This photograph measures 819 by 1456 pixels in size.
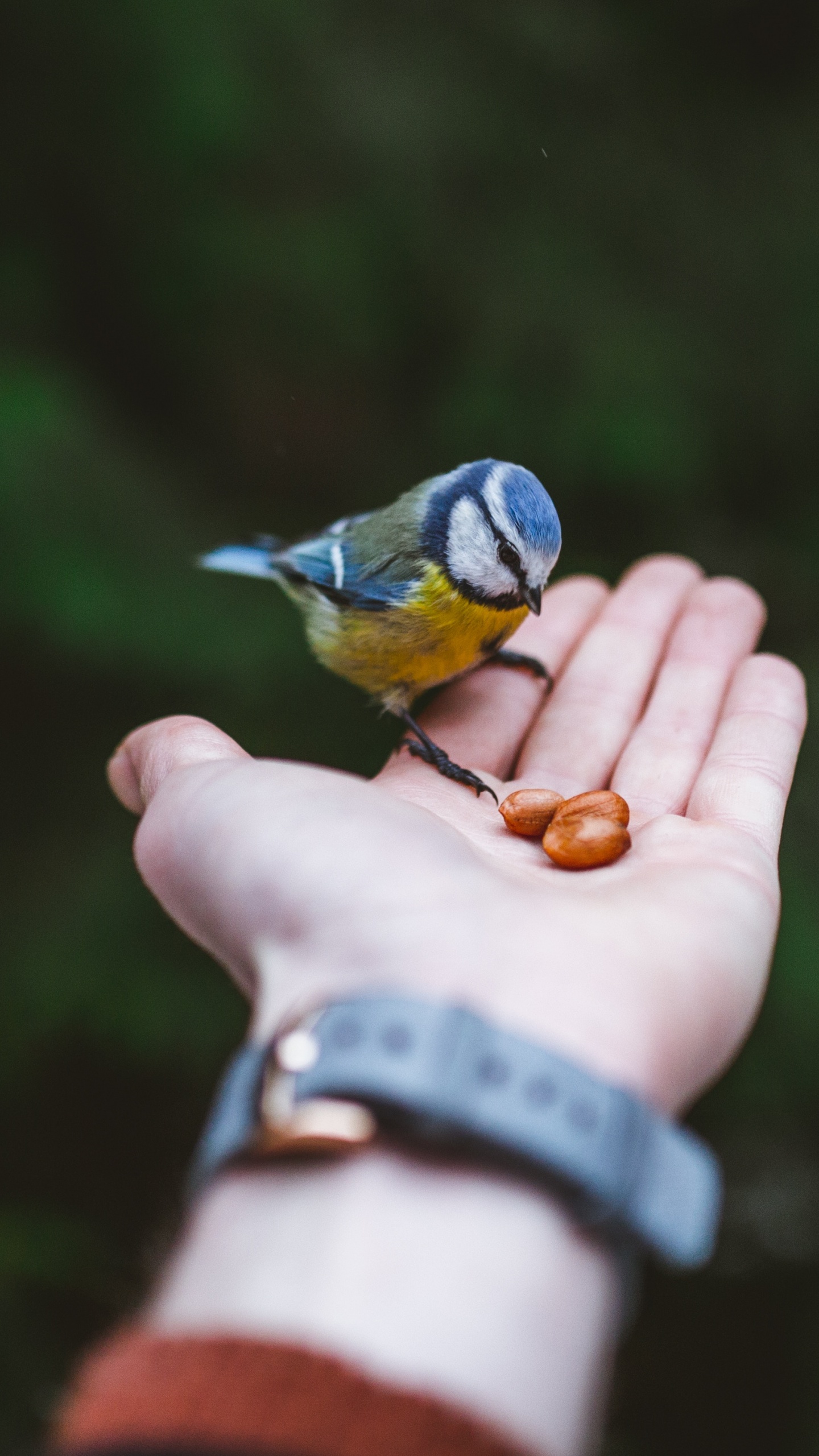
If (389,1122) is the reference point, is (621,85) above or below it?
above

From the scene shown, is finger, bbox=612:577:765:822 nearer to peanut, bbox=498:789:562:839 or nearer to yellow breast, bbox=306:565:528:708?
peanut, bbox=498:789:562:839

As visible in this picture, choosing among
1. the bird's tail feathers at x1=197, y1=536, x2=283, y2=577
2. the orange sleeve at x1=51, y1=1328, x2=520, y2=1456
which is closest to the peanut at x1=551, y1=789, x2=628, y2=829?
the orange sleeve at x1=51, y1=1328, x2=520, y2=1456

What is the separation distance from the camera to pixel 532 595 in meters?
1.40

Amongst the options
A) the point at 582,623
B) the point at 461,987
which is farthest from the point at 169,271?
the point at 461,987

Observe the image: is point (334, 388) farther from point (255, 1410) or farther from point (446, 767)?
point (255, 1410)

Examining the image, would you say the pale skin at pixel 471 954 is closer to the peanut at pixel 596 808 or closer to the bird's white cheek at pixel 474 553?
the peanut at pixel 596 808

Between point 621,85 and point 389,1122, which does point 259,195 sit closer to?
point 621,85

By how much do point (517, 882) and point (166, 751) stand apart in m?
0.43

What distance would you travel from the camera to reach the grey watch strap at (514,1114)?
2.12 feet

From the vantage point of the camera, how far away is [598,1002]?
2.55 feet

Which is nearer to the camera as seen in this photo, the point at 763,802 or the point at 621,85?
the point at 763,802

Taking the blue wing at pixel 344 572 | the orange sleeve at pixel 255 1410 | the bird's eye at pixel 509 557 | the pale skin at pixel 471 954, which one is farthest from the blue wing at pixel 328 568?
the orange sleeve at pixel 255 1410

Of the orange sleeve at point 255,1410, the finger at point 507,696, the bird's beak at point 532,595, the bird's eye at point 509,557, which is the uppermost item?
the bird's eye at point 509,557

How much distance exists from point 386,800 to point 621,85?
1.46m
